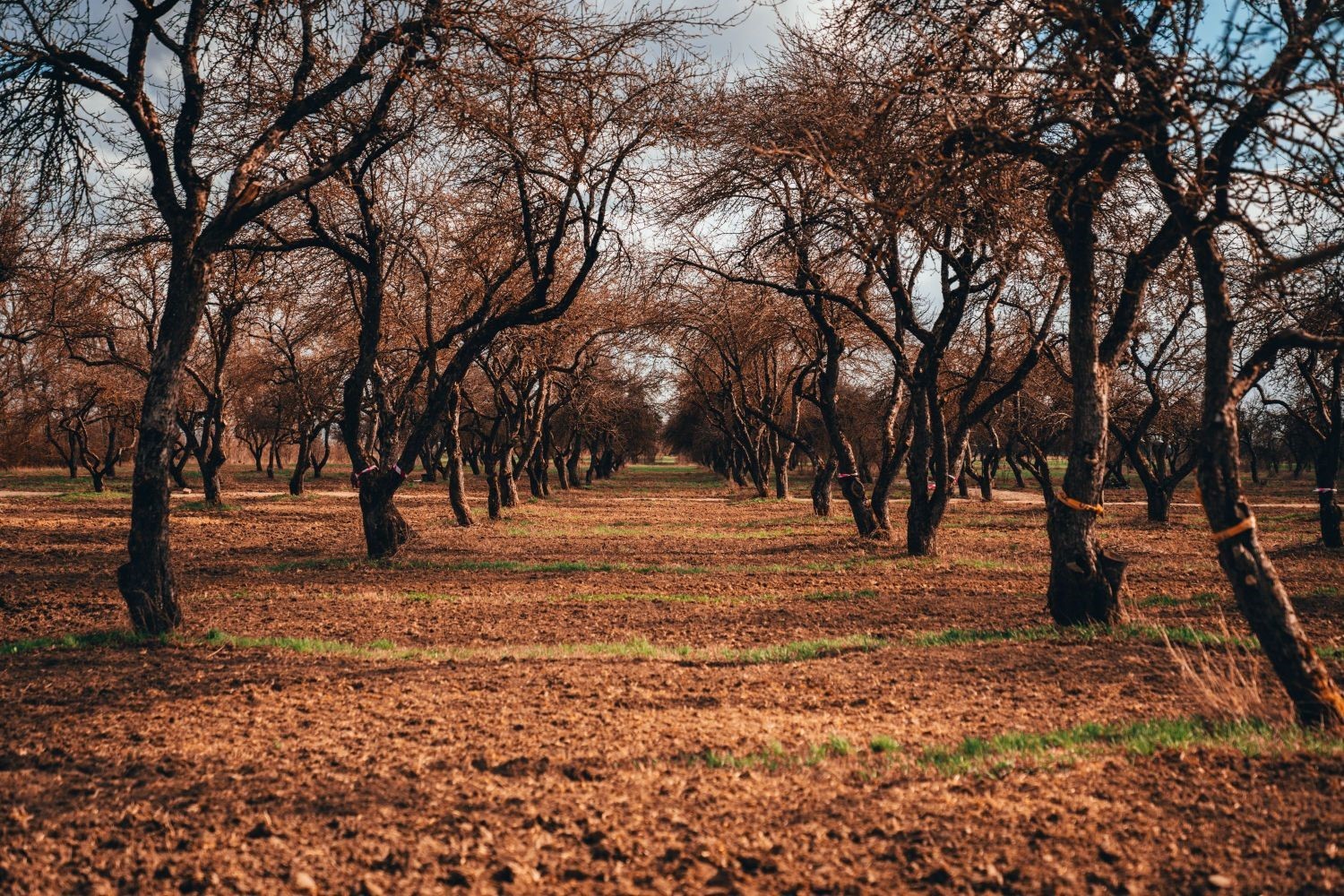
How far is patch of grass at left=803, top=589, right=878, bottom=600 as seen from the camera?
437 inches

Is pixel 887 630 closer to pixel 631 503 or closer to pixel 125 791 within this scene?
pixel 125 791

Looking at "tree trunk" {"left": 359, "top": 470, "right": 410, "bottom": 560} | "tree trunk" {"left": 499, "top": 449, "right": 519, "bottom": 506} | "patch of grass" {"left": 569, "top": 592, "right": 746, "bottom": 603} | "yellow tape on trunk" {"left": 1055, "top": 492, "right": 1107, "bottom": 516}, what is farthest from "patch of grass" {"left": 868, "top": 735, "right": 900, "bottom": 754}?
"tree trunk" {"left": 499, "top": 449, "right": 519, "bottom": 506}

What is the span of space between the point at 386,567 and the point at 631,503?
19.7 m

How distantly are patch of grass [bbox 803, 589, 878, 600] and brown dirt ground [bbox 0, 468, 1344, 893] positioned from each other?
0.21ft

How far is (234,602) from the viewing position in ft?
34.0

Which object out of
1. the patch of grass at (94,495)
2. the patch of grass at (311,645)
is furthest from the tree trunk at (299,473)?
the patch of grass at (311,645)

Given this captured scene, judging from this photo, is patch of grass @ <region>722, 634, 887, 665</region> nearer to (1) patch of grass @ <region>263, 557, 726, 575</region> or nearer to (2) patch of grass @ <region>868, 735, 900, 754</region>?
(2) patch of grass @ <region>868, 735, 900, 754</region>

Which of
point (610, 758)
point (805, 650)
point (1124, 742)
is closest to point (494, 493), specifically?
point (805, 650)

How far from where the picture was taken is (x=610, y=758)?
485 cm

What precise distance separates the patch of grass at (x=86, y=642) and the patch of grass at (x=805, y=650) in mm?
5155

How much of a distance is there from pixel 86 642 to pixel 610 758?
5765mm

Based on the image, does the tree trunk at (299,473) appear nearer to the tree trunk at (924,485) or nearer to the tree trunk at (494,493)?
the tree trunk at (494,493)

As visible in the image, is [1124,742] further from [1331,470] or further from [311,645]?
[1331,470]

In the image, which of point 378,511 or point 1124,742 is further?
point 378,511
